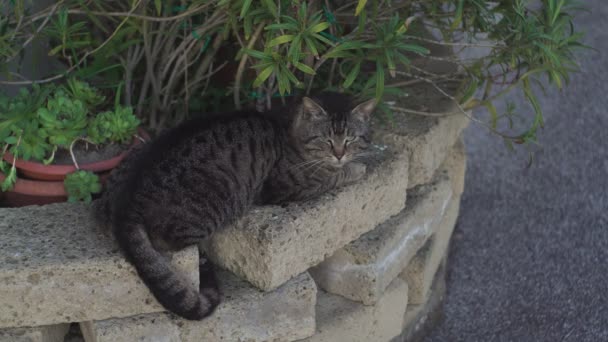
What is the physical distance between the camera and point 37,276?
2.42 metres

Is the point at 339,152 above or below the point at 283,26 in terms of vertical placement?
below

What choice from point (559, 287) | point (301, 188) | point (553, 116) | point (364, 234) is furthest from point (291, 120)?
point (553, 116)

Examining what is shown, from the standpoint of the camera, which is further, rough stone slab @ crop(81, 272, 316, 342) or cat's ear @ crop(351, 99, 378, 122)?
cat's ear @ crop(351, 99, 378, 122)

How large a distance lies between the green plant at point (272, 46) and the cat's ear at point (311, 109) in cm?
9

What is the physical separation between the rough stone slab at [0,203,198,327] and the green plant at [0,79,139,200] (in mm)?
246

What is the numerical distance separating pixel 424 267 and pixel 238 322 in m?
1.10

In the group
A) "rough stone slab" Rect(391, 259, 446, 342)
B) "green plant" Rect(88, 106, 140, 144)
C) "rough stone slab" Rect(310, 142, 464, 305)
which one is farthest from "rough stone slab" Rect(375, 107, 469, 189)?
"green plant" Rect(88, 106, 140, 144)

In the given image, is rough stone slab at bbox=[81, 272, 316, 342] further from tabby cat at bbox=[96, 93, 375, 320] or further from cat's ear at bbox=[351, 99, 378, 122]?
cat's ear at bbox=[351, 99, 378, 122]

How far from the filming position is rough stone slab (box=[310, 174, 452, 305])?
301 centimetres

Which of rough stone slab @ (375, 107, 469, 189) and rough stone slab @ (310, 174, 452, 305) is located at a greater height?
rough stone slab @ (375, 107, 469, 189)

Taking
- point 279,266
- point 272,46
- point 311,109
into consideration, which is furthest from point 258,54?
point 279,266

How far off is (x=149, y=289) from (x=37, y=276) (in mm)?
359

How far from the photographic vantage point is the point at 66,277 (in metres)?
2.44

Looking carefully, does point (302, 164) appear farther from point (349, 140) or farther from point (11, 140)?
point (11, 140)
